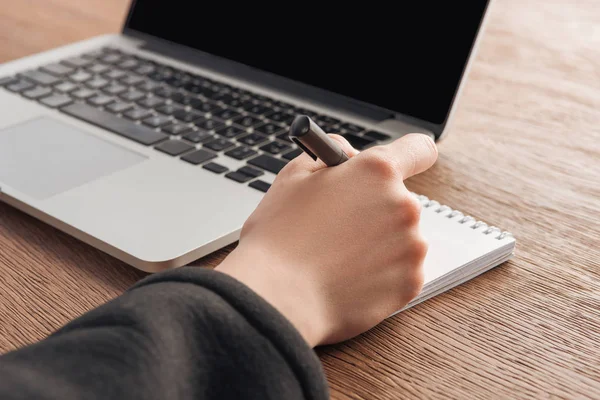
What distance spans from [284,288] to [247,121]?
39 centimetres

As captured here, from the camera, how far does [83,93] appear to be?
891 millimetres

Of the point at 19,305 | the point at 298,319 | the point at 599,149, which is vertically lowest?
the point at 19,305

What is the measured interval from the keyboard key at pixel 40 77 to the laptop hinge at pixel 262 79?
160mm

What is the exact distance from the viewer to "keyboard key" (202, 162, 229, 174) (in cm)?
71

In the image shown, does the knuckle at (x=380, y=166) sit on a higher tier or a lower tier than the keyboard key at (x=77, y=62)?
higher

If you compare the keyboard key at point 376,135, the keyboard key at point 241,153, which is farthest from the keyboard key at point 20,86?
the keyboard key at point 376,135

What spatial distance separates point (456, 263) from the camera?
57 centimetres

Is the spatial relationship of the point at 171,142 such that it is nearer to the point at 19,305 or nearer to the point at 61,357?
the point at 19,305

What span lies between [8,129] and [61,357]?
1.63 ft

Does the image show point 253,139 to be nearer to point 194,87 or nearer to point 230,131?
point 230,131

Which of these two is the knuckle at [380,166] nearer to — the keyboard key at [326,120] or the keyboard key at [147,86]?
the keyboard key at [326,120]

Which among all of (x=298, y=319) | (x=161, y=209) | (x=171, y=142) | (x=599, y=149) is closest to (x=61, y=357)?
(x=298, y=319)

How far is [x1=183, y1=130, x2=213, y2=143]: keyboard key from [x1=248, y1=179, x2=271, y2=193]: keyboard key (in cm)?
12

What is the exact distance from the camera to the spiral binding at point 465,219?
620 millimetres
